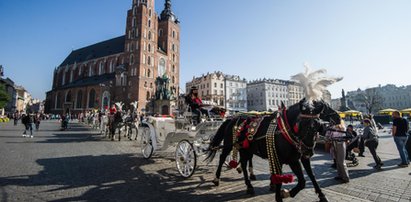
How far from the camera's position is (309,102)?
3418mm

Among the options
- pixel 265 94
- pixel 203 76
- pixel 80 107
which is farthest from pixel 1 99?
pixel 265 94

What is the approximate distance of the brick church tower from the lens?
48.0 meters

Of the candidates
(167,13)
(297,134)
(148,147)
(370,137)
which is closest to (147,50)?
(167,13)

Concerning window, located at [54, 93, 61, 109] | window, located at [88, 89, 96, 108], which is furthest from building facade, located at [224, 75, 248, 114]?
window, located at [54, 93, 61, 109]

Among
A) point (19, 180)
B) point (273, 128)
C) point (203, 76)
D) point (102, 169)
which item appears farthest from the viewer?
point (203, 76)

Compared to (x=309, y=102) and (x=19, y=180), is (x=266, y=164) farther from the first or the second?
(x=19, y=180)

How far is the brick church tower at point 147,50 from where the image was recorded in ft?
157

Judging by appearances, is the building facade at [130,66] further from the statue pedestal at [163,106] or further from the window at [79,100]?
the statue pedestal at [163,106]

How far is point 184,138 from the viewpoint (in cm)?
600

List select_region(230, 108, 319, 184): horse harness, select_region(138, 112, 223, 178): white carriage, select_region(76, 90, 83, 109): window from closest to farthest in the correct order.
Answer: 1. select_region(230, 108, 319, 184): horse harness
2. select_region(138, 112, 223, 178): white carriage
3. select_region(76, 90, 83, 109): window

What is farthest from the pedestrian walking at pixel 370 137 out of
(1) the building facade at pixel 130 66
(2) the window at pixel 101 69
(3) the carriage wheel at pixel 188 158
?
(2) the window at pixel 101 69

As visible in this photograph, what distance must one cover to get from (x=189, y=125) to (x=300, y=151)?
338 cm

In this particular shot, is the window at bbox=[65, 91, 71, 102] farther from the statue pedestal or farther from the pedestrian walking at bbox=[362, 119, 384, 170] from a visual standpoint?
the pedestrian walking at bbox=[362, 119, 384, 170]

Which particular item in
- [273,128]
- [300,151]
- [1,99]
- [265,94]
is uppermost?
[265,94]
